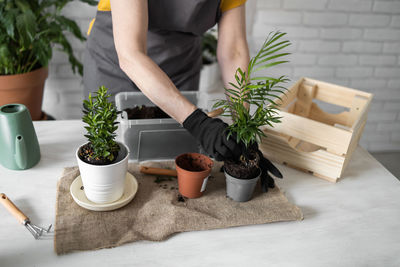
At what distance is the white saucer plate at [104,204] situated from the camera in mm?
864

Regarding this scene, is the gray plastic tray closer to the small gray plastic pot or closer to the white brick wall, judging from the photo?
the small gray plastic pot

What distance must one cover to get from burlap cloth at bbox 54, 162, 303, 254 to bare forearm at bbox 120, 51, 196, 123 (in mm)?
211

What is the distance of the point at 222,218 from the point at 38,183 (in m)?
0.54

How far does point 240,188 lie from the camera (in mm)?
918

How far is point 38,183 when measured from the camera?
3.22 feet

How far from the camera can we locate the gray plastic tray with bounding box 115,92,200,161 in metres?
1.05

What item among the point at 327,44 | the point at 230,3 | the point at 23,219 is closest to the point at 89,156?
the point at 23,219

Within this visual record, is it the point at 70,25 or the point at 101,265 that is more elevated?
the point at 70,25

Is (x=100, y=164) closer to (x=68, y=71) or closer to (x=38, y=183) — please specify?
(x=38, y=183)

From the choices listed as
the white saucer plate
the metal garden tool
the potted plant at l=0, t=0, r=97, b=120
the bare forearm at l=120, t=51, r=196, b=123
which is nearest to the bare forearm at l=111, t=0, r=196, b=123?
the bare forearm at l=120, t=51, r=196, b=123

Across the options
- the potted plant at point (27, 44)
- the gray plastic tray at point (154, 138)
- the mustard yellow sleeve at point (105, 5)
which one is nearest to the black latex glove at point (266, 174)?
the gray plastic tray at point (154, 138)

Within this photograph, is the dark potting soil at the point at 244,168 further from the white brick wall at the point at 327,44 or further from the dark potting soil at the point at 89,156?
the white brick wall at the point at 327,44

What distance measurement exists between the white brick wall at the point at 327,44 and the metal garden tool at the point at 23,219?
1507 mm

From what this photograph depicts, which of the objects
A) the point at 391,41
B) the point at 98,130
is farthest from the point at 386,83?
the point at 98,130
